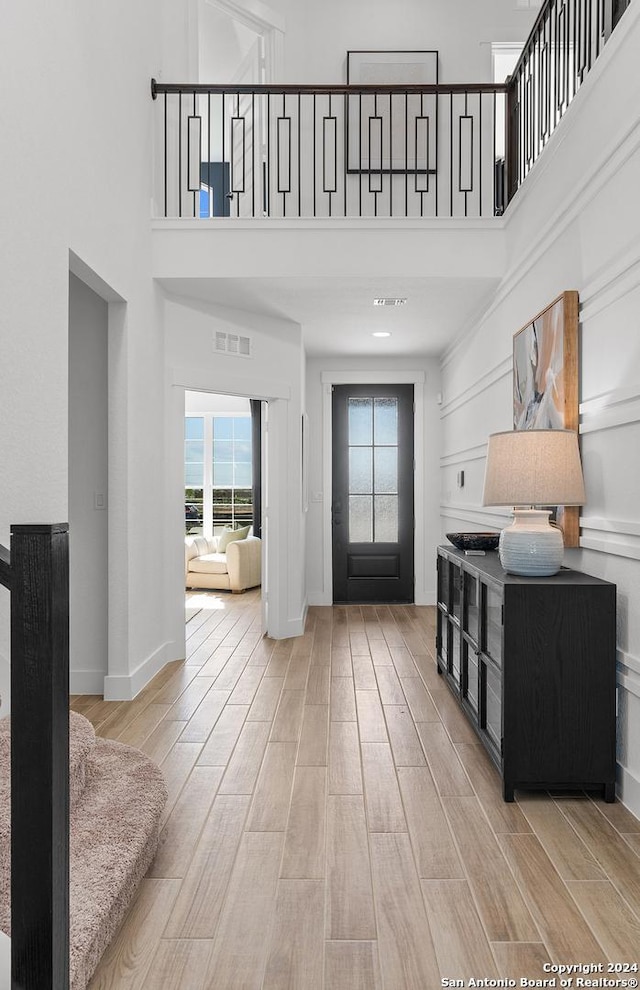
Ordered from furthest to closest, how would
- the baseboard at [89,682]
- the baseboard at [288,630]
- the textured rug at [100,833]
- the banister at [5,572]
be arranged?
1. the baseboard at [288,630]
2. the baseboard at [89,682]
3. the textured rug at [100,833]
4. the banister at [5,572]

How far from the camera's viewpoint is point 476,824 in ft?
8.12

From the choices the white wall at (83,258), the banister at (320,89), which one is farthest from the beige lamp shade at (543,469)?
the banister at (320,89)

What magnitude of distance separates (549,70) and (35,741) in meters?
4.03

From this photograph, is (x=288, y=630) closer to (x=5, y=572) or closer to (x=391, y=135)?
(x=391, y=135)

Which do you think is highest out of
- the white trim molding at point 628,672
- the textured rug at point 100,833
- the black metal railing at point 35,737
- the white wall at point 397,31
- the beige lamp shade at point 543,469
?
the white wall at point 397,31

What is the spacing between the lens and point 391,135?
14.3 ft

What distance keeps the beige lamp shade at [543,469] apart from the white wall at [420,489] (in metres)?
4.35

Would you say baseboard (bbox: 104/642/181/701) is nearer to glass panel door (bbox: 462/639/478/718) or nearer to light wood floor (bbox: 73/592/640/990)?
light wood floor (bbox: 73/592/640/990)

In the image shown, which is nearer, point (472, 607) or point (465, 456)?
point (472, 607)

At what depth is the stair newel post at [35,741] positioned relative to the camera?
114cm

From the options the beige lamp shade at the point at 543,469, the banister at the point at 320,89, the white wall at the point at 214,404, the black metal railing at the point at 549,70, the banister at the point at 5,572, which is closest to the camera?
the banister at the point at 5,572

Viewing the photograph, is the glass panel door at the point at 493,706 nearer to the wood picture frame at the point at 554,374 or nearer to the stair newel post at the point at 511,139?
the wood picture frame at the point at 554,374

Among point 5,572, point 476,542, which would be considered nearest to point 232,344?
point 476,542

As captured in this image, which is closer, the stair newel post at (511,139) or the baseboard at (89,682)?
the baseboard at (89,682)
